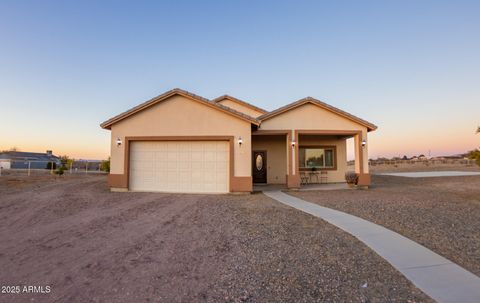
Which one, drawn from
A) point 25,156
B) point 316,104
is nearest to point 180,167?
point 316,104

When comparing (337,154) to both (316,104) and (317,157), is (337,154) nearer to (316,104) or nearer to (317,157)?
(317,157)

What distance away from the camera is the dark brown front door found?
1553 cm

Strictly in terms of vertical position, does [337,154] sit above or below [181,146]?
below

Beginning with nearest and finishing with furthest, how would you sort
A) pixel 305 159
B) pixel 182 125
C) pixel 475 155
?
pixel 475 155 < pixel 182 125 < pixel 305 159

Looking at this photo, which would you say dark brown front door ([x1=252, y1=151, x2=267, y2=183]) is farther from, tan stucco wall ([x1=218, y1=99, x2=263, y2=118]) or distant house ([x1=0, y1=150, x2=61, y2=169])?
distant house ([x1=0, y1=150, x2=61, y2=169])

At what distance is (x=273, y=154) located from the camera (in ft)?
50.9

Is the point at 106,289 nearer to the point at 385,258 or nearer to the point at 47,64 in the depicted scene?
the point at 385,258

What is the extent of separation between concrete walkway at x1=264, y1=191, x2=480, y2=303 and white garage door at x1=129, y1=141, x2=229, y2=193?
21.9ft

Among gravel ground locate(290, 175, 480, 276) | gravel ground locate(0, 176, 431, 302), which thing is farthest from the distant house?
gravel ground locate(290, 175, 480, 276)

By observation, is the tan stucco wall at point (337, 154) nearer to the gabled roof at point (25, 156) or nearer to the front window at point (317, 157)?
the front window at point (317, 157)

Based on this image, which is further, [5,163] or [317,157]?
[5,163]

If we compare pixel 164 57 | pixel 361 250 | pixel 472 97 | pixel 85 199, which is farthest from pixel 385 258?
pixel 472 97

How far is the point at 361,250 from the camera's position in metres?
4.09

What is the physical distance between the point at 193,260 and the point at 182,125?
8314 millimetres
